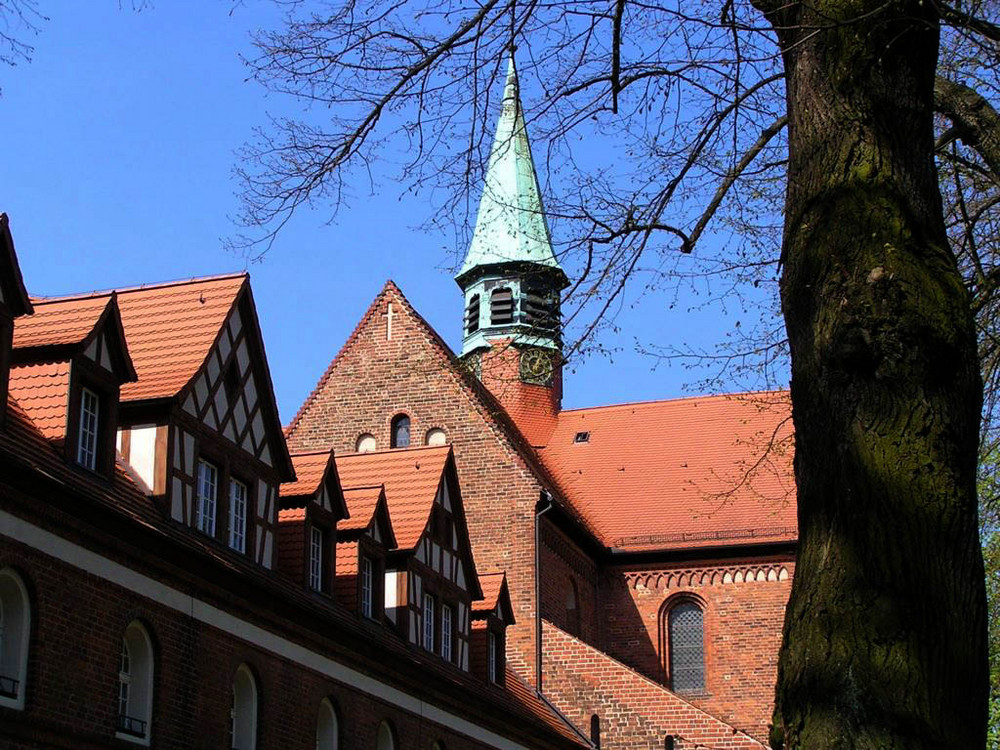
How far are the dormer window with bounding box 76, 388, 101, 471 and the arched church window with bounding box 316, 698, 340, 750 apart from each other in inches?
234

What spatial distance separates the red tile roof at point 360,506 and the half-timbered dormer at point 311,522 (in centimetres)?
73

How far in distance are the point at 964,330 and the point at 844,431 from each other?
32.9 inches

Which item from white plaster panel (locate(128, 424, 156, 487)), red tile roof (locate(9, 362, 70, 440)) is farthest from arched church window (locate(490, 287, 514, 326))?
red tile roof (locate(9, 362, 70, 440))

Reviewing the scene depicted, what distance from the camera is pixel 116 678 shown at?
51.0 ft

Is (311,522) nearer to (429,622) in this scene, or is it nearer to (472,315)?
(429,622)

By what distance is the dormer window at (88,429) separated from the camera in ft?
52.9

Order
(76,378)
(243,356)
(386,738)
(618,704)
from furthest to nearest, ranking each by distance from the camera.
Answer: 1. (618,704)
2. (386,738)
3. (243,356)
4. (76,378)

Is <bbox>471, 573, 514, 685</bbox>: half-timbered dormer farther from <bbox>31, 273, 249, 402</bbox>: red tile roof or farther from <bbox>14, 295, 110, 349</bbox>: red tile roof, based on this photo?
<bbox>14, 295, 110, 349</bbox>: red tile roof

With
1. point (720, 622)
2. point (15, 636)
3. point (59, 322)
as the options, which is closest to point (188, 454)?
point (59, 322)

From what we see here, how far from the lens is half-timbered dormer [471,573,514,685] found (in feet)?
90.5

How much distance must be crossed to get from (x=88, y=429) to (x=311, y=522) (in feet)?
17.2

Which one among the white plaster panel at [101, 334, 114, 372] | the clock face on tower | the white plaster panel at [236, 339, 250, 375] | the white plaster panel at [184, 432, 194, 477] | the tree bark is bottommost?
the tree bark

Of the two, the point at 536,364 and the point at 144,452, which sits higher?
the point at 144,452

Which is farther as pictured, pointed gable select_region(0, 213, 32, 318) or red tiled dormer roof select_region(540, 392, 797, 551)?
red tiled dormer roof select_region(540, 392, 797, 551)
